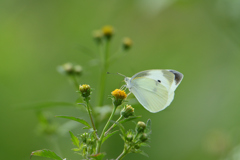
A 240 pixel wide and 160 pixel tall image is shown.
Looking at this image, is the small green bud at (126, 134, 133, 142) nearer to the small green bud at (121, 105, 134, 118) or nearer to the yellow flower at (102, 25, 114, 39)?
the small green bud at (121, 105, 134, 118)

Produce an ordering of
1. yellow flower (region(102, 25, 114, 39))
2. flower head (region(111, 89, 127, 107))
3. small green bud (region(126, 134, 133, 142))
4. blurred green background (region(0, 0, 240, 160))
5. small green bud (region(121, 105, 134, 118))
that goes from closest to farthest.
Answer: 1. small green bud (region(126, 134, 133, 142))
2. small green bud (region(121, 105, 134, 118))
3. flower head (region(111, 89, 127, 107))
4. yellow flower (region(102, 25, 114, 39))
5. blurred green background (region(0, 0, 240, 160))

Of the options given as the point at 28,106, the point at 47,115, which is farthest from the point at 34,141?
the point at 28,106

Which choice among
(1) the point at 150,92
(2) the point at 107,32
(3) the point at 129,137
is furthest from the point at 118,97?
(2) the point at 107,32

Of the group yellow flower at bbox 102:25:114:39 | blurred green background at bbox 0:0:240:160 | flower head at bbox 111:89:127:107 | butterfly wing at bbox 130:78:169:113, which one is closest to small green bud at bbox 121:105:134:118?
flower head at bbox 111:89:127:107

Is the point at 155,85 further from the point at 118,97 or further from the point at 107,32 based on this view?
the point at 107,32

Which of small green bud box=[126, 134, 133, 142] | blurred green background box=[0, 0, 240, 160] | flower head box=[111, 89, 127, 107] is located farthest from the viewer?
blurred green background box=[0, 0, 240, 160]

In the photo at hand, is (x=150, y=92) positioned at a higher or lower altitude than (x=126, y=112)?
higher

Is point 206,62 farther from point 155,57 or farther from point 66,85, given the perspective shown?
point 66,85
